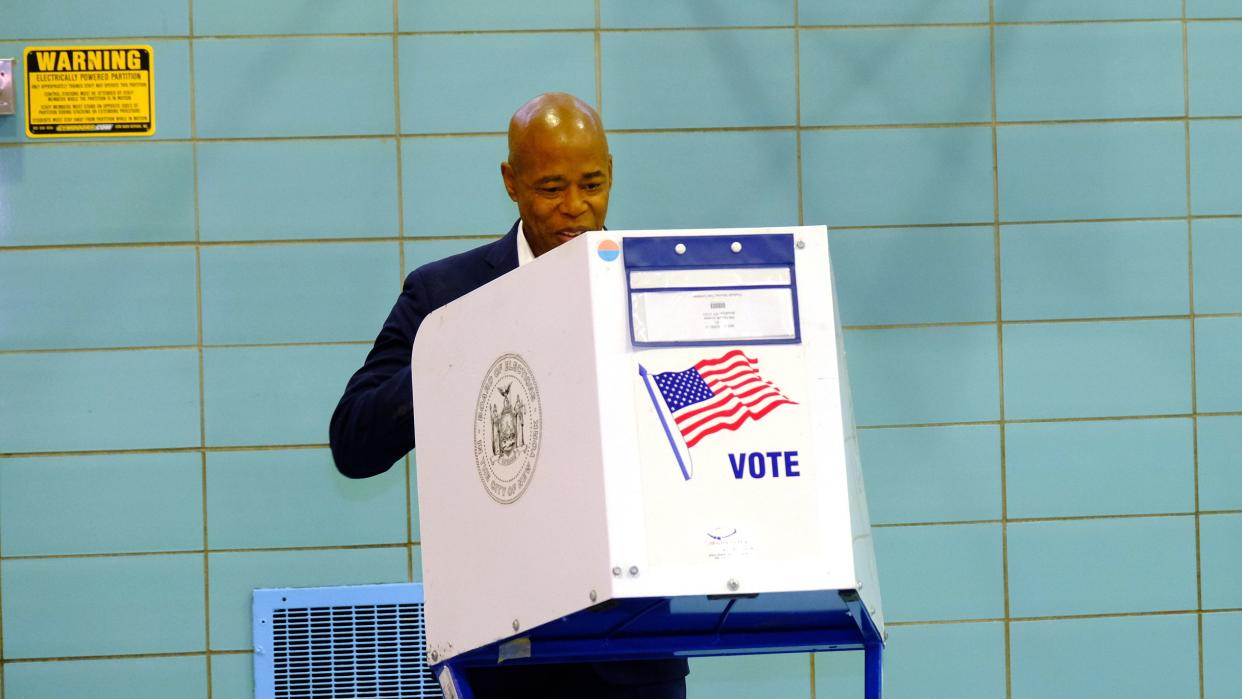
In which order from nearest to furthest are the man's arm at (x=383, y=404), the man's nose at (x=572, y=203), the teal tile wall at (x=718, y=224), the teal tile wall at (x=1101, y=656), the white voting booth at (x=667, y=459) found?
the white voting booth at (x=667, y=459) < the man's arm at (x=383, y=404) < the man's nose at (x=572, y=203) < the teal tile wall at (x=718, y=224) < the teal tile wall at (x=1101, y=656)

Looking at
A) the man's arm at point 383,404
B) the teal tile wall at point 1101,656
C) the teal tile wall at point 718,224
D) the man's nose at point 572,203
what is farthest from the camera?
the teal tile wall at point 1101,656

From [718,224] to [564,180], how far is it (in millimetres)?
1827

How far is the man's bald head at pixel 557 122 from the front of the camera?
1858 mm

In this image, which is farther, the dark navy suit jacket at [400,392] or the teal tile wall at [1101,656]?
the teal tile wall at [1101,656]

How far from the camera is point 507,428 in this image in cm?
144

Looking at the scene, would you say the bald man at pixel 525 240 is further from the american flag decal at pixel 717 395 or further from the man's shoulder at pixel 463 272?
the american flag decal at pixel 717 395

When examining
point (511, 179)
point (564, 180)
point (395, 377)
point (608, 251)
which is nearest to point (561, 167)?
point (564, 180)

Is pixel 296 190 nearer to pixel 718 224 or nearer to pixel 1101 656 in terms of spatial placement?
pixel 718 224

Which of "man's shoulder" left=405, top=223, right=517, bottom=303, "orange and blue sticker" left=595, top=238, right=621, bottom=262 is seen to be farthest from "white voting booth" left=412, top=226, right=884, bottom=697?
"man's shoulder" left=405, top=223, right=517, bottom=303

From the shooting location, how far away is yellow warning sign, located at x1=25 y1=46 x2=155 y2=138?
3572 mm

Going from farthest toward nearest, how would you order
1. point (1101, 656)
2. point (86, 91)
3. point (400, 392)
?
point (1101, 656)
point (86, 91)
point (400, 392)

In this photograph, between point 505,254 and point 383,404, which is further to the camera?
point 505,254

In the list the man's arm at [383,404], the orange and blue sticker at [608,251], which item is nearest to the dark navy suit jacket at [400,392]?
the man's arm at [383,404]

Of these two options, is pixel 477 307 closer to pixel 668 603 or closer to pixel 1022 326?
pixel 668 603
